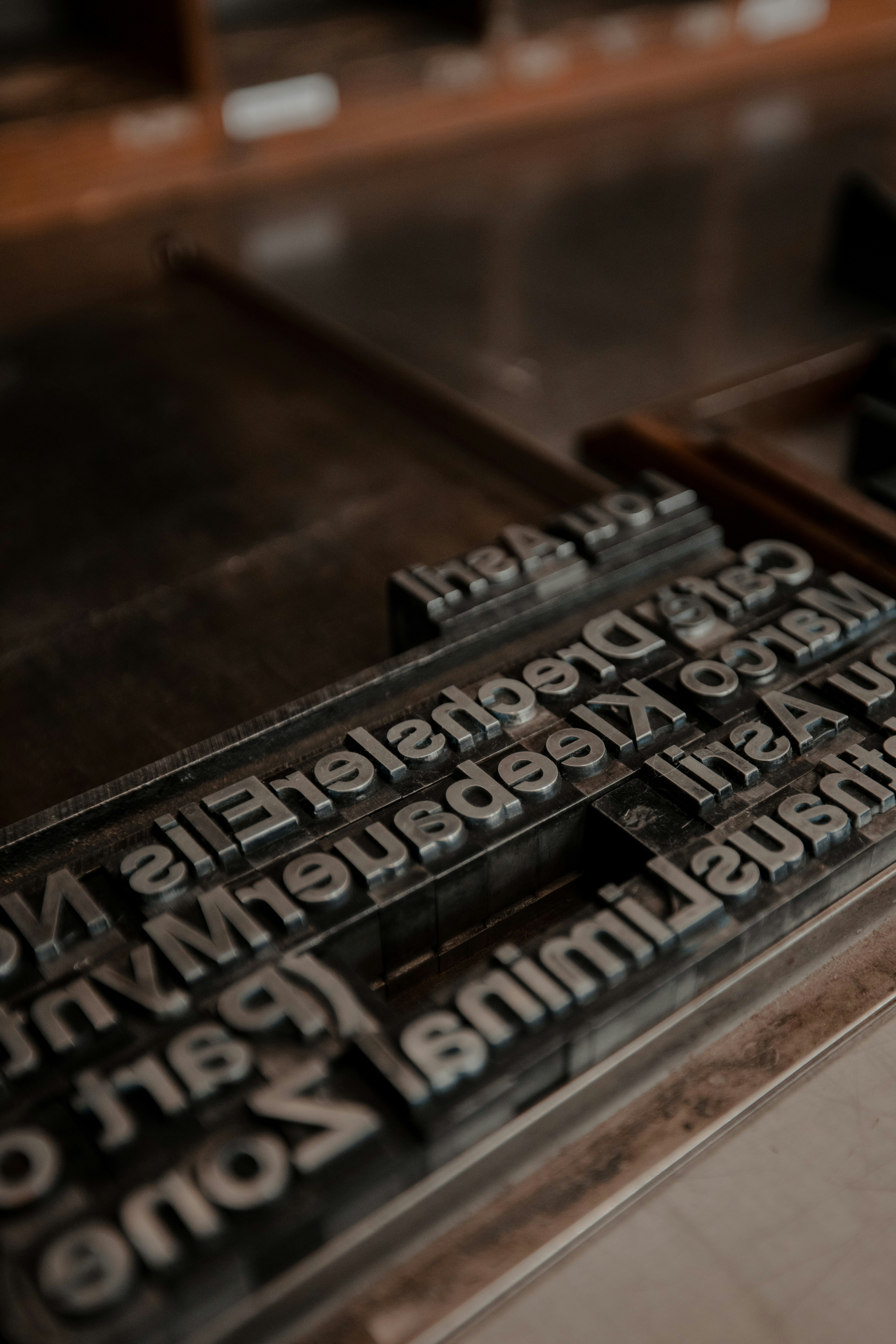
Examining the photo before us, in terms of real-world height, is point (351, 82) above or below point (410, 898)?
above

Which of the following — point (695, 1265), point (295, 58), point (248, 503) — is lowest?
point (695, 1265)

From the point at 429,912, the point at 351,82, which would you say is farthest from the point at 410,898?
the point at 351,82

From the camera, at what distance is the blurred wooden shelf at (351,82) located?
258 cm

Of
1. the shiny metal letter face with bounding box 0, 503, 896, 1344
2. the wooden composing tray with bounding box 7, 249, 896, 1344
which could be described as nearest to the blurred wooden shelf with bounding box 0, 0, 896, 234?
the wooden composing tray with bounding box 7, 249, 896, 1344

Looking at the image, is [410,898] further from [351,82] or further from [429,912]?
[351,82]

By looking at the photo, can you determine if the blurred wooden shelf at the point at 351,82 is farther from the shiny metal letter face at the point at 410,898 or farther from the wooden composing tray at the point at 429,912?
the shiny metal letter face at the point at 410,898

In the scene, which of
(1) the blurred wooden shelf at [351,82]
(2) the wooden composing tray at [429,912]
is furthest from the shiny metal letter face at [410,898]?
(1) the blurred wooden shelf at [351,82]

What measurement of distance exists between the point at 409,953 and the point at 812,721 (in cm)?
41

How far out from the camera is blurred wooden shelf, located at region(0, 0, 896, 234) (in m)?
2.58

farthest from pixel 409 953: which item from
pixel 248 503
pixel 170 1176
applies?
pixel 248 503

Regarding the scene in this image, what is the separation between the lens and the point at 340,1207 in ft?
2.62

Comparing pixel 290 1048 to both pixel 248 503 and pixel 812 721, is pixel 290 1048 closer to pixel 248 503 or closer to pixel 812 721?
pixel 812 721

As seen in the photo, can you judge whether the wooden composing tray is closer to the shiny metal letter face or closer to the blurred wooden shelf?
the shiny metal letter face

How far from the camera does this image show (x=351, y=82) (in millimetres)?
2828
